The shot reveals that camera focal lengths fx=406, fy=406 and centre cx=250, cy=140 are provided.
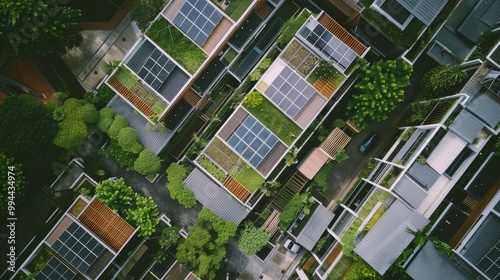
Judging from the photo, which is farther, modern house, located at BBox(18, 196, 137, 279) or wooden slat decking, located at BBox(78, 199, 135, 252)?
wooden slat decking, located at BBox(78, 199, 135, 252)

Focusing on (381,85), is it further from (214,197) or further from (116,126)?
(116,126)

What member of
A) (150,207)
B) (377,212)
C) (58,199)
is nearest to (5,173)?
(58,199)

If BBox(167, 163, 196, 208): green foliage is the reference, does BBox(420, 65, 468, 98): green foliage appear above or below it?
above

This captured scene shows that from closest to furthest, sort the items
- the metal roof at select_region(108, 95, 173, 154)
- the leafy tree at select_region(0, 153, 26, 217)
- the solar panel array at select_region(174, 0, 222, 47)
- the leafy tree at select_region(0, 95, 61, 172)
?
the leafy tree at select_region(0, 153, 26, 217), the leafy tree at select_region(0, 95, 61, 172), the solar panel array at select_region(174, 0, 222, 47), the metal roof at select_region(108, 95, 173, 154)

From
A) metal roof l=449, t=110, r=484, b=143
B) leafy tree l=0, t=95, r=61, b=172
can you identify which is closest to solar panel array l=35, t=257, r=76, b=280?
leafy tree l=0, t=95, r=61, b=172

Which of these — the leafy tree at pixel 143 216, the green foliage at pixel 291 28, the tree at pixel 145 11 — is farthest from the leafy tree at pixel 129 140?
the green foliage at pixel 291 28

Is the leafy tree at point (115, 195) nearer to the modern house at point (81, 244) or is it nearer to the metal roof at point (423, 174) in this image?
the modern house at point (81, 244)

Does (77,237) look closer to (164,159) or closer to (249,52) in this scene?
(164,159)

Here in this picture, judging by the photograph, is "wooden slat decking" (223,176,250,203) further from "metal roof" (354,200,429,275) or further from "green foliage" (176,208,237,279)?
"metal roof" (354,200,429,275)
